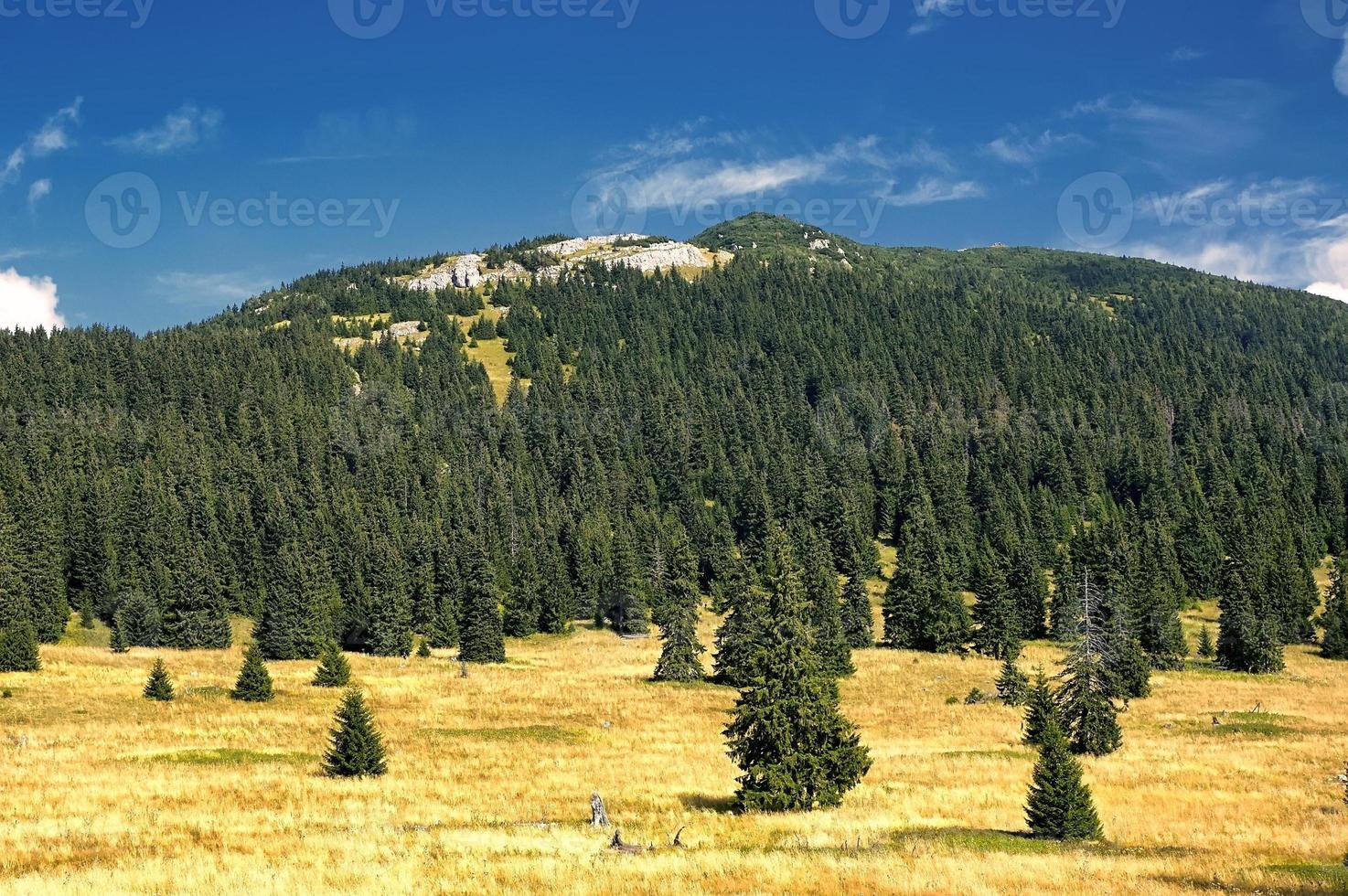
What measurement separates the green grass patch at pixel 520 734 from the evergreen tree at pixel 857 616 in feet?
143

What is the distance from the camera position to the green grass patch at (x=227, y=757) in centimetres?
3728

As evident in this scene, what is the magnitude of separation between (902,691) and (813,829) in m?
41.8

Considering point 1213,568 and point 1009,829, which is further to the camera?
point 1213,568

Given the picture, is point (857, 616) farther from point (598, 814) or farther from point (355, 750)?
point (598, 814)

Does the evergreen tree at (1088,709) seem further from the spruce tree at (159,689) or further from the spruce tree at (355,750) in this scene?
the spruce tree at (159,689)

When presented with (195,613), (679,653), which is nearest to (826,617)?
(679,653)

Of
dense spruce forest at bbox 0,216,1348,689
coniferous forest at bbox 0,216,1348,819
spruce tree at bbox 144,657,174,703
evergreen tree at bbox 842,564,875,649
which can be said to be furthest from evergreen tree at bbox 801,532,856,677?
spruce tree at bbox 144,657,174,703

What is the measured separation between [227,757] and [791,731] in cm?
2446

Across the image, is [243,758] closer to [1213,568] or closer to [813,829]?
[813,829]

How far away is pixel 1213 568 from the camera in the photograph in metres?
123

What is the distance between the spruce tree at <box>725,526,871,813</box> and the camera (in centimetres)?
2958

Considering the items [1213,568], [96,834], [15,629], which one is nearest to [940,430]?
[1213,568]

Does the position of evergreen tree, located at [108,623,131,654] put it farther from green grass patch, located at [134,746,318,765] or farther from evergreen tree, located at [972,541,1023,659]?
evergreen tree, located at [972,541,1023,659]

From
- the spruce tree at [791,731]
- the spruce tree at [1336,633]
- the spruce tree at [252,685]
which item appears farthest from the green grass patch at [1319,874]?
the spruce tree at [1336,633]
